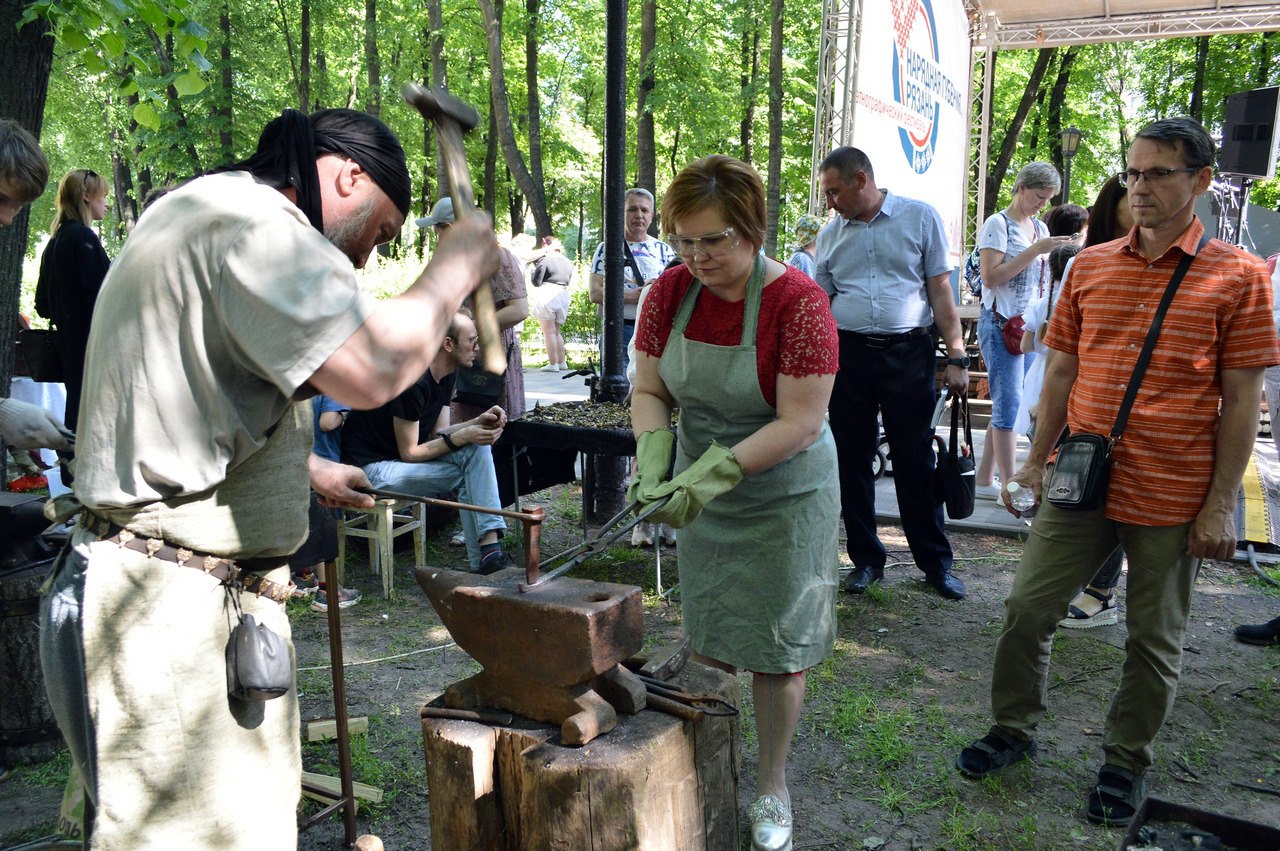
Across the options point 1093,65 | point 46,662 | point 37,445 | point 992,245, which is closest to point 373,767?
point 37,445

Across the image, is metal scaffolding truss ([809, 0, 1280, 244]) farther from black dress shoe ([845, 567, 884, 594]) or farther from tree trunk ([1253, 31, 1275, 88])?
tree trunk ([1253, 31, 1275, 88])

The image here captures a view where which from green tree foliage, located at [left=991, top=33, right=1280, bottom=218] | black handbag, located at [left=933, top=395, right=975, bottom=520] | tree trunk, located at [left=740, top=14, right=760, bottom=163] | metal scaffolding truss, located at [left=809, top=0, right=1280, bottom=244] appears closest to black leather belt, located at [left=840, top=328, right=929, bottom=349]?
black handbag, located at [left=933, top=395, right=975, bottom=520]

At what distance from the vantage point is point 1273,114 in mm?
8719

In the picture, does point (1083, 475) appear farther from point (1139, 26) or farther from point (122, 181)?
point (122, 181)

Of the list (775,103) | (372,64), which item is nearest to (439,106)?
(775,103)

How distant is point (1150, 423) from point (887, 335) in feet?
6.28

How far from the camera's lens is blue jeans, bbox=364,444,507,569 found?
482 centimetres

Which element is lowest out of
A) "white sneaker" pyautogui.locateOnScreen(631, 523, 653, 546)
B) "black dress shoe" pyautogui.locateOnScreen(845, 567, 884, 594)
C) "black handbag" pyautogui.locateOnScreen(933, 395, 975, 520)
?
"black dress shoe" pyautogui.locateOnScreen(845, 567, 884, 594)

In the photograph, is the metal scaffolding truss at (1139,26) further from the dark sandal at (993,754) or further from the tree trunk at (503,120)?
the dark sandal at (993,754)

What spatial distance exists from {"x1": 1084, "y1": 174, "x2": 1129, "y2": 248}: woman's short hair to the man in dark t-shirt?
2.72m

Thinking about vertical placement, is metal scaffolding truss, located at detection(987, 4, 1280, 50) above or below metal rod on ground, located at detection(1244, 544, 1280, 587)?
above

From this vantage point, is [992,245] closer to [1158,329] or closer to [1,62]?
[1158,329]

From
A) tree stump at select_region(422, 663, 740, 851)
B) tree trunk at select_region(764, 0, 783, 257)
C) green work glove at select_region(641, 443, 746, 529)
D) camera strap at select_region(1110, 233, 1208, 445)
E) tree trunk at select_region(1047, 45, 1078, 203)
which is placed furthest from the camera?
tree trunk at select_region(1047, 45, 1078, 203)

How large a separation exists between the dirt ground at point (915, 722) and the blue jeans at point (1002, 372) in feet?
3.94
